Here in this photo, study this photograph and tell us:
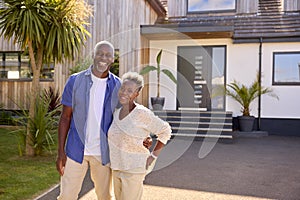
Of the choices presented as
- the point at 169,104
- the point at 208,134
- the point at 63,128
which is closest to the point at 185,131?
the point at 208,134

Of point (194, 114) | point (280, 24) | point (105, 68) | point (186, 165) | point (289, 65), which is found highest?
point (280, 24)

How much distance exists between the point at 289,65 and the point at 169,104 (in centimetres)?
406

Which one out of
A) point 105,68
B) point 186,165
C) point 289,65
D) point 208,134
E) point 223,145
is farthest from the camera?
point 289,65

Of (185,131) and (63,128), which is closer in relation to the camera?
(63,128)

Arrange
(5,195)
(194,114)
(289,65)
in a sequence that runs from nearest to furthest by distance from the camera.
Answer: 1. (5,195)
2. (194,114)
3. (289,65)

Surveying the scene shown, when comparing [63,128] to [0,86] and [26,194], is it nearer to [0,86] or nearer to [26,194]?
[26,194]

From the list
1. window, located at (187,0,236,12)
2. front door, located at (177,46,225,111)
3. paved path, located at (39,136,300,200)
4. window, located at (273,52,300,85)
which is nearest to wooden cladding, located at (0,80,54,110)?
front door, located at (177,46,225,111)

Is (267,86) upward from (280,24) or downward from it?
downward

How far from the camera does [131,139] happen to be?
2.13 metres

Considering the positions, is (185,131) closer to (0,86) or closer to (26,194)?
(26,194)

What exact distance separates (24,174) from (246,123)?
6.51 metres

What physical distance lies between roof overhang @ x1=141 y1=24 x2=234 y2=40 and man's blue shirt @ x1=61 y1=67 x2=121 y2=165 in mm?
7174

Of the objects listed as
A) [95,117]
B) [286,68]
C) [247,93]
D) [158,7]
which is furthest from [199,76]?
[95,117]

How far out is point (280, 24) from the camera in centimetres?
978
